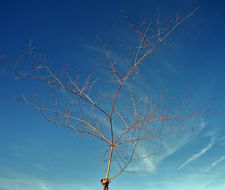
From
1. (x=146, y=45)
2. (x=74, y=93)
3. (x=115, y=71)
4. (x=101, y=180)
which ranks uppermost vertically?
(x=146, y=45)

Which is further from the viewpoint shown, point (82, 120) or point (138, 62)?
point (82, 120)

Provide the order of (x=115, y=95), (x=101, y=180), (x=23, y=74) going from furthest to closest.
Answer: (x=115, y=95), (x=23, y=74), (x=101, y=180)

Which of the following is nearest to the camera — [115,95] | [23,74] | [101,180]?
[101,180]

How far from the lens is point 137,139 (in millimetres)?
5266

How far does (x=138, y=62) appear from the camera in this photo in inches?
197

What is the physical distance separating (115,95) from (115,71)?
0.54 meters

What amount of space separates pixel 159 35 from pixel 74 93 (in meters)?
2.27

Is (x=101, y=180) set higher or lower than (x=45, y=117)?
lower

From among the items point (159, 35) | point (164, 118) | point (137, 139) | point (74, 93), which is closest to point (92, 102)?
point (74, 93)

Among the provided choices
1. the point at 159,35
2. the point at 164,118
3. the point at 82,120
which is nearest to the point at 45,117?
the point at 82,120

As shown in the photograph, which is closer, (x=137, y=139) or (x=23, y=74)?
(x=23, y=74)

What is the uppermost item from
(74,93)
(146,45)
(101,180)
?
(146,45)

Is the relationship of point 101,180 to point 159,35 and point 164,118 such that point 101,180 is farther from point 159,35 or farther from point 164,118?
point 159,35

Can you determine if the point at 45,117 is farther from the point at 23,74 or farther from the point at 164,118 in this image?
the point at 164,118
